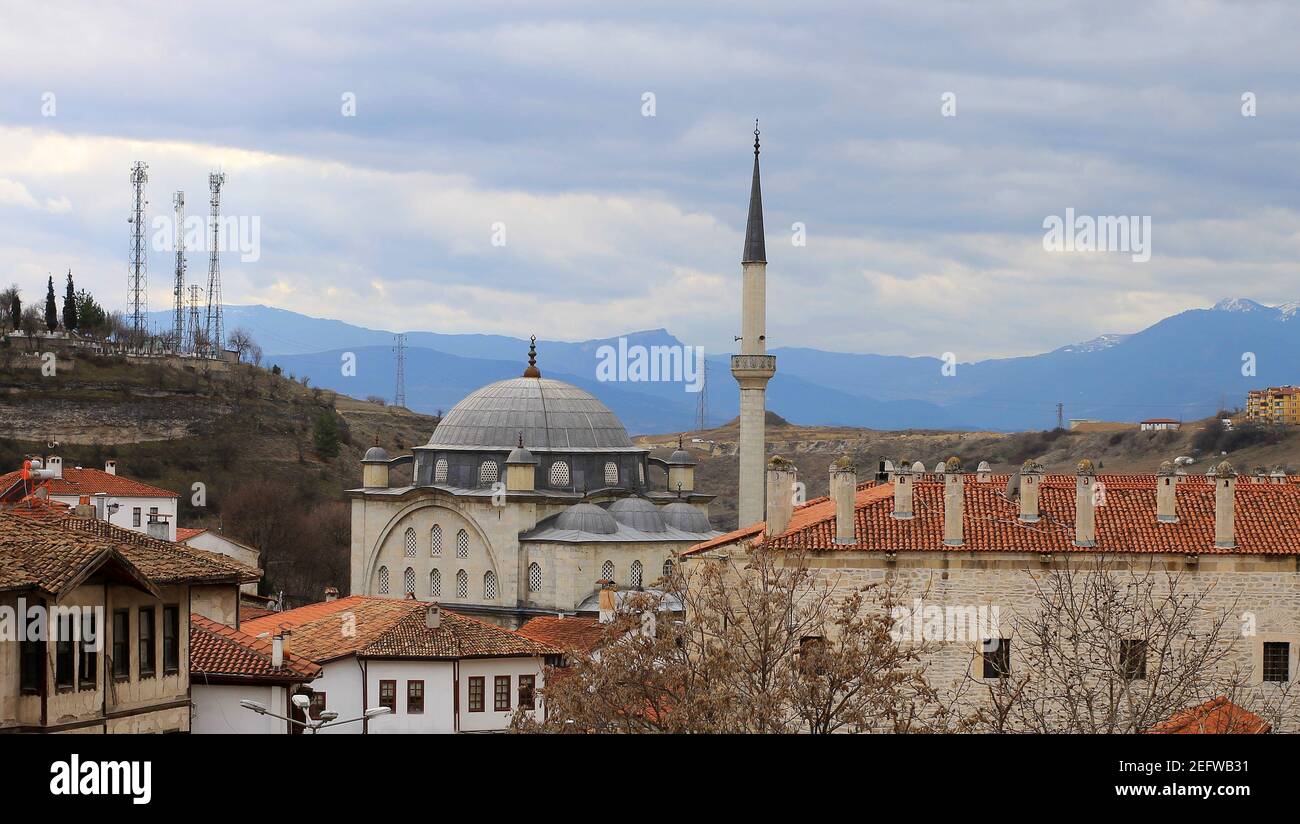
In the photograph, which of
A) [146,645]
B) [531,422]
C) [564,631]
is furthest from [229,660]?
[531,422]

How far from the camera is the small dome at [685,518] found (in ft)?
191

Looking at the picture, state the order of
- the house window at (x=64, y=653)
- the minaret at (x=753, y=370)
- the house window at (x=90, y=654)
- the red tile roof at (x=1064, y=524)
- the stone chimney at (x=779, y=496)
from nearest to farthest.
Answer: the house window at (x=64, y=653) < the house window at (x=90, y=654) < the red tile roof at (x=1064, y=524) < the stone chimney at (x=779, y=496) < the minaret at (x=753, y=370)

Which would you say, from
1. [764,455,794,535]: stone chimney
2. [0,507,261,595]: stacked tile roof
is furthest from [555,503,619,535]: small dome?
[0,507,261,595]: stacked tile roof

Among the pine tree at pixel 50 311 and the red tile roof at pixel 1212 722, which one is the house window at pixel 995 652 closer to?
the red tile roof at pixel 1212 722

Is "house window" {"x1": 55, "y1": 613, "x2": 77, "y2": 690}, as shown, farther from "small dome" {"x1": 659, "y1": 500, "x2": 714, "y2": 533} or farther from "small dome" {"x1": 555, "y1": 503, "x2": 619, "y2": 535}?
"small dome" {"x1": 659, "y1": 500, "x2": 714, "y2": 533}

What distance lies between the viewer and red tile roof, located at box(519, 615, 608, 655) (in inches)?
1636

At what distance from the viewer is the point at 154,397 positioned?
9731 centimetres

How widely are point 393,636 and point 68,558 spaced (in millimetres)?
15932

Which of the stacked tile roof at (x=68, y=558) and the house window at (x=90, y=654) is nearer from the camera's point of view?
the stacked tile roof at (x=68, y=558)

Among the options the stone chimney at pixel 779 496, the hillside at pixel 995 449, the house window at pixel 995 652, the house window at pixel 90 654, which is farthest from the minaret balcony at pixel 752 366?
the house window at pixel 90 654

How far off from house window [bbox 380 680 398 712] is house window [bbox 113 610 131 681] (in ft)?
44.8

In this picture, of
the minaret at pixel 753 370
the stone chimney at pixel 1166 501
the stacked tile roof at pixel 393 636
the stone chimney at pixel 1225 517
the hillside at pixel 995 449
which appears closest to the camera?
the stone chimney at pixel 1225 517

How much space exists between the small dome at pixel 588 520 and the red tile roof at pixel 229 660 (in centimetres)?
3042
